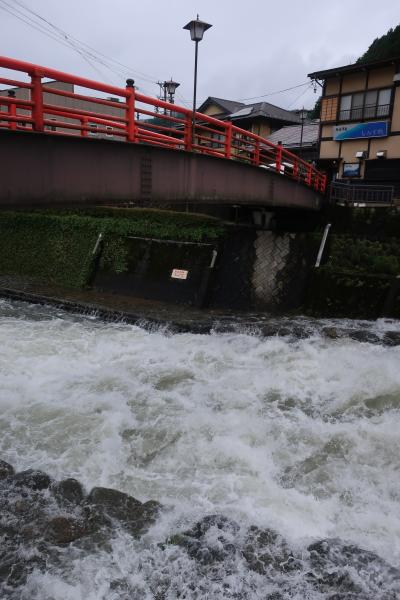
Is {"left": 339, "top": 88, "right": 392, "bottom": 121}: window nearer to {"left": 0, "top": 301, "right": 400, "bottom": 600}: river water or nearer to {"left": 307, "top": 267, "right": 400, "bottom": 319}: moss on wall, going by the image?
{"left": 307, "top": 267, "right": 400, "bottom": 319}: moss on wall

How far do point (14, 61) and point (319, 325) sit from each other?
10.6m

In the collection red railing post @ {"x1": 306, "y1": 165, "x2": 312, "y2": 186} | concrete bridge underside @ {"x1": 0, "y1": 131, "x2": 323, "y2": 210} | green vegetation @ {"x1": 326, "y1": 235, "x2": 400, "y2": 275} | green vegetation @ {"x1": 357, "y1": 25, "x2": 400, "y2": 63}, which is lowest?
green vegetation @ {"x1": 326, "y1": 235, "x2": 400, "y2": 275}

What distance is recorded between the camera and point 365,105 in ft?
82.5

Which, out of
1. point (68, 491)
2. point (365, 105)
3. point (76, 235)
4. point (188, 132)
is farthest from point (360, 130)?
point (68, 491)

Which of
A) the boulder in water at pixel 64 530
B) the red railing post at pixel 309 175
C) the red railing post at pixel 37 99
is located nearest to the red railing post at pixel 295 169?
the red railing post at pixel 309 175

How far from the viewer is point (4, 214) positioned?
848 inches

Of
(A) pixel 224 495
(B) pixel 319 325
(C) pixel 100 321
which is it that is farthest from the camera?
(C) pixel 100 321

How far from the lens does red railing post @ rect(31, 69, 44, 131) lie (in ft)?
21.2

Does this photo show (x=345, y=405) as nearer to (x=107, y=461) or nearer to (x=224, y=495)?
(x=224, y=495)

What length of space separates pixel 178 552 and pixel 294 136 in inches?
1351

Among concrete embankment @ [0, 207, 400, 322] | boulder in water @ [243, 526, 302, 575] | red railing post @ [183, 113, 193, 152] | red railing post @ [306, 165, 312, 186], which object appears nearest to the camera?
boulder in water @ [243, 526, 302, 575]

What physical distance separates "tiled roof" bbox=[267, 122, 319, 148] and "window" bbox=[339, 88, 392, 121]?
536 centimetres

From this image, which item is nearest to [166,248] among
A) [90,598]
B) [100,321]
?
[100,321]

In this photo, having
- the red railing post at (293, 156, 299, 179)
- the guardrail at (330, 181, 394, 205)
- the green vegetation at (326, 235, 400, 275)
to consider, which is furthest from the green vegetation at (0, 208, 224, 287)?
the guardrail at (330, 181, 394, 205)
